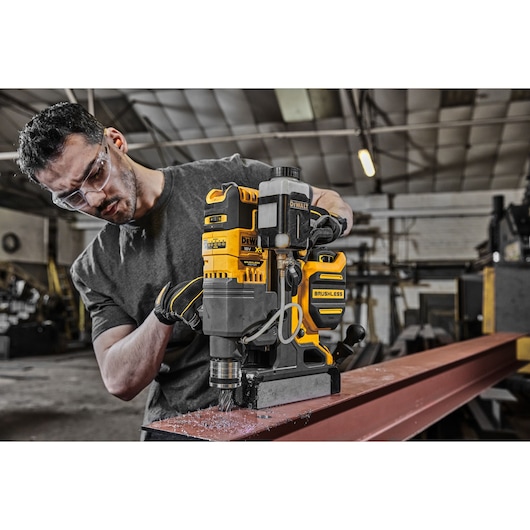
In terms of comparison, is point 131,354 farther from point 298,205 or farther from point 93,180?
point 298,205

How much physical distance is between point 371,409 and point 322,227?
1.64 feet

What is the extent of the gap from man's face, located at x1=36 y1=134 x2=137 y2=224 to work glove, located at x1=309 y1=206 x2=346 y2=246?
41cm

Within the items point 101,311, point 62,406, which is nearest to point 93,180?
point 101,311

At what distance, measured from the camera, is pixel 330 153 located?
11.3 ft

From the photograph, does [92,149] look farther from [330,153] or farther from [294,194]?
[330,153]

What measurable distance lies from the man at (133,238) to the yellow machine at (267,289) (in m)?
0.17

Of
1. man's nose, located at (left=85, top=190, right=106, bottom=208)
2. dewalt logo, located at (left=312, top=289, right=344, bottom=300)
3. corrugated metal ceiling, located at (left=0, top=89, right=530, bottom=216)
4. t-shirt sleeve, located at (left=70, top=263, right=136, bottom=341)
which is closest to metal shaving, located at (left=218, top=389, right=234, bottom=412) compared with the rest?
dewalt logo, located at (left=312, top=289, right=344, bottom=300)

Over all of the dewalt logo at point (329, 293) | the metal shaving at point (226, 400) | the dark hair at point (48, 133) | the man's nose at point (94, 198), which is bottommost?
the metal shaving at point (226, 400)

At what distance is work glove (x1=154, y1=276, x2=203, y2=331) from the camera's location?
98 cm

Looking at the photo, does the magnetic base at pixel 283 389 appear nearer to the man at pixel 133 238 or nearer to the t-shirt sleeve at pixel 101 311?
the man at pixel 133 238

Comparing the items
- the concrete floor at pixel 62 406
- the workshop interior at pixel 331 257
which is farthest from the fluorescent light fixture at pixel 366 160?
the concrete floor at pixel 62 406

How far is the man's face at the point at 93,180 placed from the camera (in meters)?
1.04
